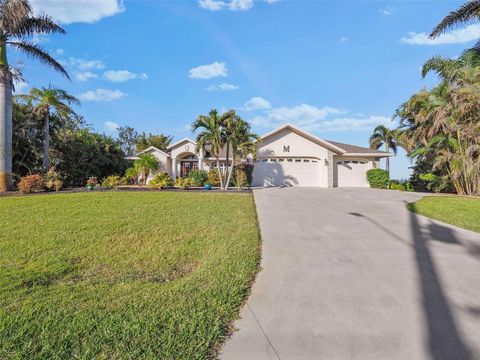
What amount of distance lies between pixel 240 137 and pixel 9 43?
12814 mm

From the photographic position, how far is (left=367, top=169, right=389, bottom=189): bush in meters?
20.2

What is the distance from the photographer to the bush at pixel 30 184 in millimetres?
13117

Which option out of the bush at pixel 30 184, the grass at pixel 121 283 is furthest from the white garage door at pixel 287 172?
the bush at pixel 30 184

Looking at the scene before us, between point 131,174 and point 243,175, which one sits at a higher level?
point 131,174

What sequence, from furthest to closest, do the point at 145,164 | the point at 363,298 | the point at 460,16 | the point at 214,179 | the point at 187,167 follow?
1. the point at 187,167
2. the point at 145,164
3. the point at 214,179
4. the point at 460,16
5. the point at 363,298

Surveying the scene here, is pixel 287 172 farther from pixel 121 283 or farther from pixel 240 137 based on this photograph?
pixel 121 283

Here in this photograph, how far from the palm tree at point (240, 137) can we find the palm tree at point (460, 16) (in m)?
10.8

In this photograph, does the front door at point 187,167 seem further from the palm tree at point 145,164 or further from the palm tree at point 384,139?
the palm tree at point 384,139

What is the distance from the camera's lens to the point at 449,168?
16.2 metres

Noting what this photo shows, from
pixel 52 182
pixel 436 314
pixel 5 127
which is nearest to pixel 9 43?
pixel 5 127

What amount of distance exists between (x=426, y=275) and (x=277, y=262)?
231 centimetres

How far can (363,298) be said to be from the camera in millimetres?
3502

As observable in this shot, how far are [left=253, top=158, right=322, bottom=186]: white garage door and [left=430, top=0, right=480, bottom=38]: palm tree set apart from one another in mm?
10599

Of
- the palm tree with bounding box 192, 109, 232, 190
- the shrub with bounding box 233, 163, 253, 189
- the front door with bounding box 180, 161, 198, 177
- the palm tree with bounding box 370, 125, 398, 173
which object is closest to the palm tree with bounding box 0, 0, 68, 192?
the palm tree with bounding box 192, 109, 232, 190
